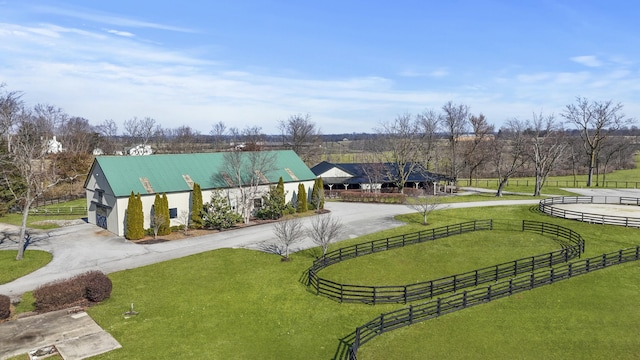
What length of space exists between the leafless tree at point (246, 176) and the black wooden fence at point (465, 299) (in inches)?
982

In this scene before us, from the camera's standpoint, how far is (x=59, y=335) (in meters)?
18.5

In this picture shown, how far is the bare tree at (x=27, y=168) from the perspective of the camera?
1179 inches

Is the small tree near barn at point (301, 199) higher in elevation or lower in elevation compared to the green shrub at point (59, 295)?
higher

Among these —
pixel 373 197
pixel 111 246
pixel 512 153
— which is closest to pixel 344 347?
pixel 111 246

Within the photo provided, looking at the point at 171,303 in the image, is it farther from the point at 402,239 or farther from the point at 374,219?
the point at 374,219

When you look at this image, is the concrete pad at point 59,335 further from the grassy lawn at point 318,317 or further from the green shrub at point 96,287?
the green shrub at point 96,287

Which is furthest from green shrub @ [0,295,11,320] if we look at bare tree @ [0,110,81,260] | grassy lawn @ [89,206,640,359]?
bare tree @ [0,110,81,260]

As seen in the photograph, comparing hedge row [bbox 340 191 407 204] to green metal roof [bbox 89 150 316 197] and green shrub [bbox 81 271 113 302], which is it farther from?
green shrub [bbox 81 271 113 302]

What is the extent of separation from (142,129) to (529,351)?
121 metres

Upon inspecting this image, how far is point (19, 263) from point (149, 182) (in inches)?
489

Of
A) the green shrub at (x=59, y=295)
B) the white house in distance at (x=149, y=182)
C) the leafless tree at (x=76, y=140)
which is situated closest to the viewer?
the green shrub at (x=59, y=295)

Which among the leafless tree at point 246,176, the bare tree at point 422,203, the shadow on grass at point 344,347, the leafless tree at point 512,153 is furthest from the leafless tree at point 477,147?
the shadow on grass at point 344,347

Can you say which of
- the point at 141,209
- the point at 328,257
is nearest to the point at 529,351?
the point at 328,257

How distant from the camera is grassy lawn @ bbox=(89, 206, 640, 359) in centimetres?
1733
